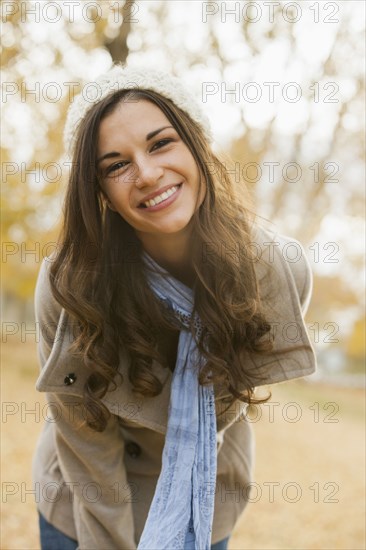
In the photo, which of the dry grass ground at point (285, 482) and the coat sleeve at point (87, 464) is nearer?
the coat sleeve at point (87, 464)

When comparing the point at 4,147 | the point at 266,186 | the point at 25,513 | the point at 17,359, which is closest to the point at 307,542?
the point at 25,513

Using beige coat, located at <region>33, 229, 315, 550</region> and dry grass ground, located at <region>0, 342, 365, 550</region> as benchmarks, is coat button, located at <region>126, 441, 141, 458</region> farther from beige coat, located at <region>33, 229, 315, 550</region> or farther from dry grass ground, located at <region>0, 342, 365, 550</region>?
dry grass ground, located at <region>0, 342, 365, 550</region>

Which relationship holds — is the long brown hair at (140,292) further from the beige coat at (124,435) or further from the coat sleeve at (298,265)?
the coat sleeve at (298,265)

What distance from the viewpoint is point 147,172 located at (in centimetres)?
213

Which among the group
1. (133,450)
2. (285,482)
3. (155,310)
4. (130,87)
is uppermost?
(130,87)

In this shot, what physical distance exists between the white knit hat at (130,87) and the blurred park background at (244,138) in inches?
90.5

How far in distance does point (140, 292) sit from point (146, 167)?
50 cm

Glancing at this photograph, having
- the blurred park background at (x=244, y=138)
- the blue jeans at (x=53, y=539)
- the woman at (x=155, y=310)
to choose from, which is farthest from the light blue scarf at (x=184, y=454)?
the blurred park background at (x=244, y=138)

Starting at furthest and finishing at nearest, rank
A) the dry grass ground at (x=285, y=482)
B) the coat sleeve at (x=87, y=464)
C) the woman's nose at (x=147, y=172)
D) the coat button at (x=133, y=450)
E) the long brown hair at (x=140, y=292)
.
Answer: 1. the dry grass ground at (x=285, y=482)
2. the coat button at (x=133, y=450)
3. the coat sleeve at (x=87, y=464)
4. the long brown hair at (x=140, y=292)
5. the woman's nose at (x=147, y=172)

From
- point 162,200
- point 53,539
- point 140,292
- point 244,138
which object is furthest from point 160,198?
point 244,138

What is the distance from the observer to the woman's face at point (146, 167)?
2.15 metres

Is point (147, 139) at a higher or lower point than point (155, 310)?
higher

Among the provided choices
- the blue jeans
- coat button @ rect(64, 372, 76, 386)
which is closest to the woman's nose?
coat button @ rect(64, 372, 76, 386)

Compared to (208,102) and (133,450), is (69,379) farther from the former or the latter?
(208,102)
